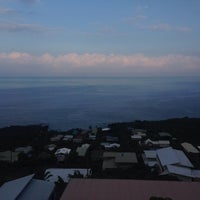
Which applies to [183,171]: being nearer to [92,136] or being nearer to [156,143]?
[156,143]

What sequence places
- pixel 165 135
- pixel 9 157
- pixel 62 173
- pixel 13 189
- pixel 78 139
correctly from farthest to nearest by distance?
pixel 165 135 < pixel 78 139 < pixel 9 157 < pixel 62 173 < pixel 13 189

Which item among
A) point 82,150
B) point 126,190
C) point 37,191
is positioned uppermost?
point 126,190

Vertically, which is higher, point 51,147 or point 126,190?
point 126,190

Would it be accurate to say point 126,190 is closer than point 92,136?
Yes

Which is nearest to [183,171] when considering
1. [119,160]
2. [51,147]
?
[119,160]

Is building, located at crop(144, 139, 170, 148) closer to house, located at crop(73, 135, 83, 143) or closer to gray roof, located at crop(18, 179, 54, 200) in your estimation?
house, located at crop(73, 135, 83, 143)

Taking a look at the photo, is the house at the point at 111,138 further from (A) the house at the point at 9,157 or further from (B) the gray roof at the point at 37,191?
(B) the gray roof at the point at 37,191

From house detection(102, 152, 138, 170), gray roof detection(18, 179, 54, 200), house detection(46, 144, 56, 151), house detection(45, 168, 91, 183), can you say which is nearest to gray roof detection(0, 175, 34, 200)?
gray roof detection(18, 179, 54, 200)
